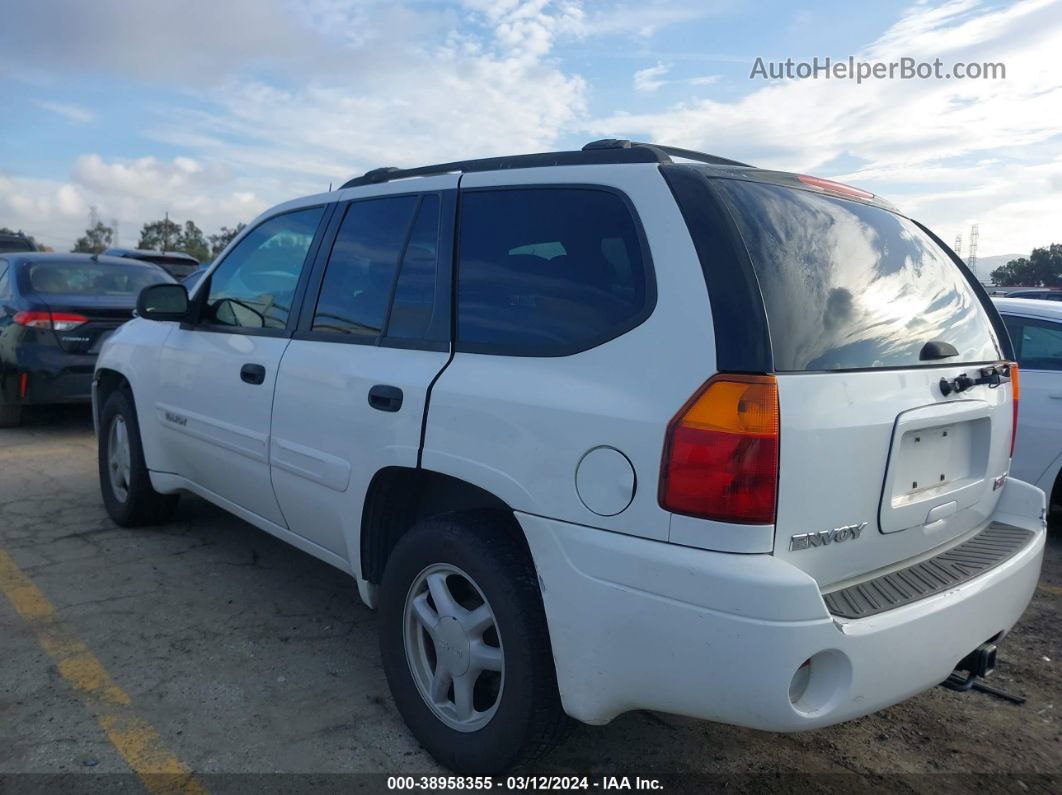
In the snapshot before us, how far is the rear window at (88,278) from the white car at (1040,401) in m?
6.95

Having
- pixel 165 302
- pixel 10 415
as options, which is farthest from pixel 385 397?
pixel 10 415

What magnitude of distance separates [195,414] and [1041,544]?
3.49 meters

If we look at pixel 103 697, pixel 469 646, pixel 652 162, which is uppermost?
pixel 652 162

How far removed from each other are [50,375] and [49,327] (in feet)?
1.38

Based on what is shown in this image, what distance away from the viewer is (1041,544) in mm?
2795

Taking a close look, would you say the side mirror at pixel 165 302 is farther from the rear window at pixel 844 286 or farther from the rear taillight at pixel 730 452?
the rear taillight at pixel 730 452

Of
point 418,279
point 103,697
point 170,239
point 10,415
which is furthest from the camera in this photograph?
point 170,239

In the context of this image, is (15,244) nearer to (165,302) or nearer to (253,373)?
(165,302)

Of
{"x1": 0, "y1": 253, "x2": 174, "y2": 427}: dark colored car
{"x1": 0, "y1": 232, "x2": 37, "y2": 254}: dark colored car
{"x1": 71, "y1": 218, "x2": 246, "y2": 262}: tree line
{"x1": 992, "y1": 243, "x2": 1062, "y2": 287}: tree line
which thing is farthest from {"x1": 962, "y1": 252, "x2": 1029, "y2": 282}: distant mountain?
{"x1": 71, "y1": 218, "x2": 246, "y2": 262}: tree line

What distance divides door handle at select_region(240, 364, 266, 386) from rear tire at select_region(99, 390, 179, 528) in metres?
1.40

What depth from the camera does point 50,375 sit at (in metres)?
7.36

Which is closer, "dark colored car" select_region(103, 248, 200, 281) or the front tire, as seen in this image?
the front tire

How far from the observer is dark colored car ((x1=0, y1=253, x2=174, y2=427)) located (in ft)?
24.1

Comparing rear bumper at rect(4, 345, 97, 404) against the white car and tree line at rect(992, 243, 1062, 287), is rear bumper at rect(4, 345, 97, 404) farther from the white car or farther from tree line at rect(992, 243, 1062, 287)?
tree line at rect(992, 243, 1062, 287)
